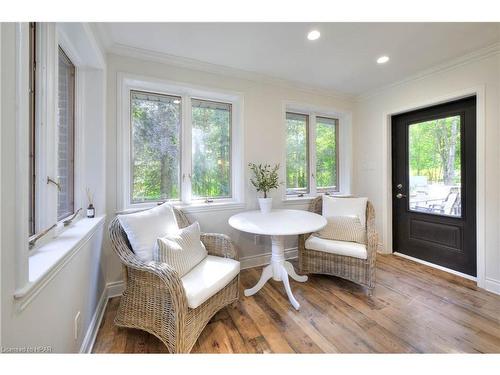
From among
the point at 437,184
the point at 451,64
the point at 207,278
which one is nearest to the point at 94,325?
the point at 207,278

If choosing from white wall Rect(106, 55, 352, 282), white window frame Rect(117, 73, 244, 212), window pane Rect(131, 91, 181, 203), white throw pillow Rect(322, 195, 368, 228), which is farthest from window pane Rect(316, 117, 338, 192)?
window pane Rect(131, 91, 181, 203)

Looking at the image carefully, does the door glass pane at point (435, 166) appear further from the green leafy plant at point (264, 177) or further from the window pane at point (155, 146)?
the window pane at point (155, 146)

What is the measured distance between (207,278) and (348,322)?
1.15 meters

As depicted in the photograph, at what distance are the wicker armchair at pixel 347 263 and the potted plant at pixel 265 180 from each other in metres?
0.55

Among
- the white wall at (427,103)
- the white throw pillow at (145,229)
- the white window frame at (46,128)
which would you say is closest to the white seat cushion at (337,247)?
the white wall at (427,103)

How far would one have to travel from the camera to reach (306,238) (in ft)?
7.76

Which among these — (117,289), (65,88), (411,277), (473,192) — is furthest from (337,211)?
(65,88)

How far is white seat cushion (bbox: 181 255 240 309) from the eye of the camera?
4.33 feet

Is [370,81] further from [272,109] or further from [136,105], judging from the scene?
[136,105]

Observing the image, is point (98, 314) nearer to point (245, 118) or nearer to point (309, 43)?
point (245, 118)

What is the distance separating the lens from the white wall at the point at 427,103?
6.68 ft

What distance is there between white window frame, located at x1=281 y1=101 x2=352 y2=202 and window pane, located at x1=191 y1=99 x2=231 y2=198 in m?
0.75

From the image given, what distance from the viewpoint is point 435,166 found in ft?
8.46

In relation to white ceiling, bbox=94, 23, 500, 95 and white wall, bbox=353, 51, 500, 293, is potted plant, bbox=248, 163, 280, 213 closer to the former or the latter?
white ceiling, bbox=94, 23, 500, 95
